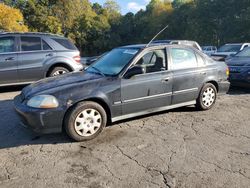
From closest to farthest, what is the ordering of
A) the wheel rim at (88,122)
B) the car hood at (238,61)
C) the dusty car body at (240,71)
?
the wheel rim at (88,122) → the dusty car body at (240,71) → the car hood at (238,61)

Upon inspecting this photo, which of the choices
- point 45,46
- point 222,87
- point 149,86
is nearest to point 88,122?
point 149,86

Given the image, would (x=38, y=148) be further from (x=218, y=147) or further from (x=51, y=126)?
(x=218, y=147)

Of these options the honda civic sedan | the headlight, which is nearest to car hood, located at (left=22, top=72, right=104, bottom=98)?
the honda civic sedan

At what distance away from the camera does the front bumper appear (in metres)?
4.14

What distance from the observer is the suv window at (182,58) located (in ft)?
18.0

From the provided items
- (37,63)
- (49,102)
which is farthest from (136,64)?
(37,63)

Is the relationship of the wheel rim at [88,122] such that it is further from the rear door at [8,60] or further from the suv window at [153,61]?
the rear door at [8,60]

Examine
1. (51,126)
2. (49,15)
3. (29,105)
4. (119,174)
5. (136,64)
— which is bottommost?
(119,174)

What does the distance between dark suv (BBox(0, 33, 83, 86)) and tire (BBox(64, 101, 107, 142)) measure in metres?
4.15

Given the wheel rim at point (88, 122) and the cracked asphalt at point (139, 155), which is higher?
the wheel rim at point (88, 122)

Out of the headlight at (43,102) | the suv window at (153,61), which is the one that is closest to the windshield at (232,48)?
the suv window at (153,61)

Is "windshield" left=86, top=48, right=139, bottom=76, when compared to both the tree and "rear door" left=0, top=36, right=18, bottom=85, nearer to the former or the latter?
"rear door" left=0, top=36, right=18, bottom=85

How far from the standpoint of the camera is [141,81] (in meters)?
4.96

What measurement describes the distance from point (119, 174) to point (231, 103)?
14.1ft
